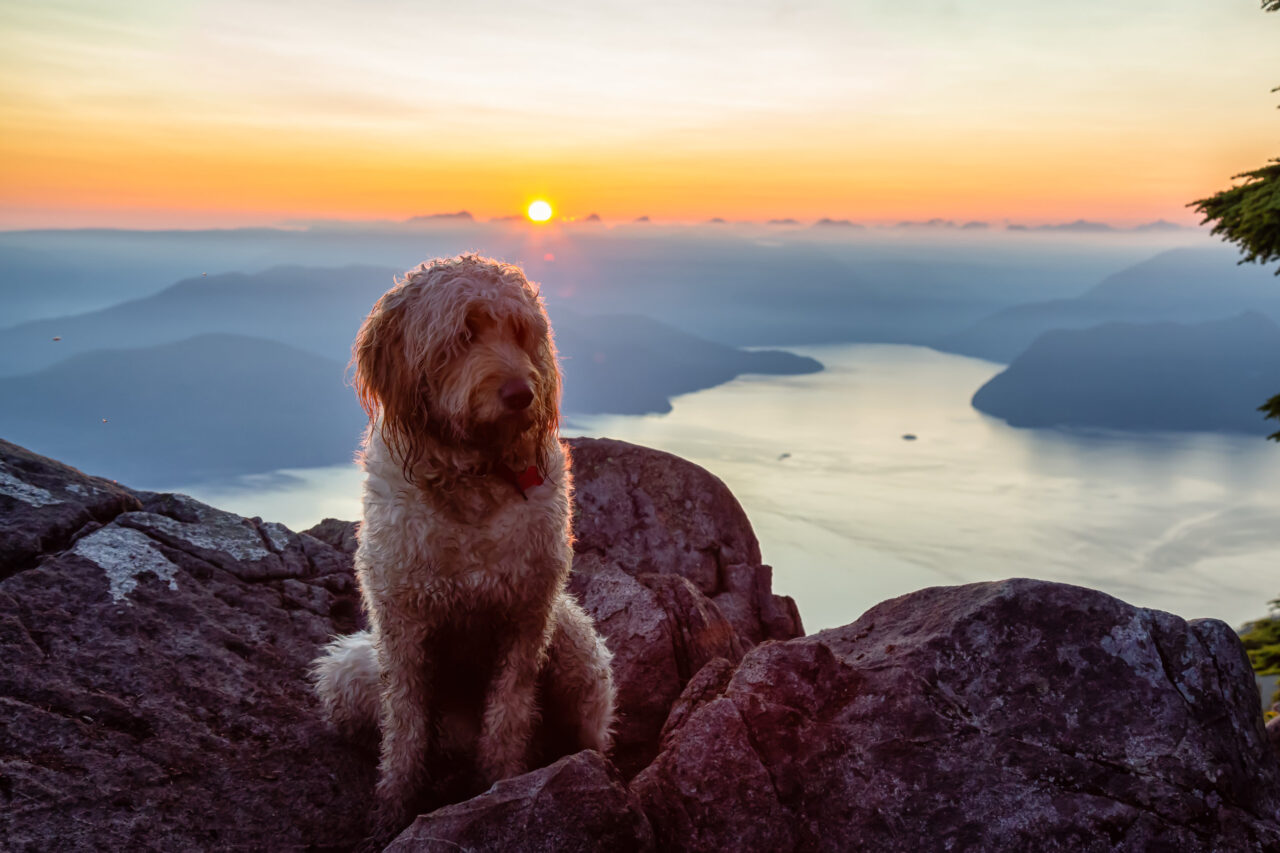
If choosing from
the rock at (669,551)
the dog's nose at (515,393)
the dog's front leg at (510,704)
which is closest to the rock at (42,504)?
the dog's front leg at (510,704)

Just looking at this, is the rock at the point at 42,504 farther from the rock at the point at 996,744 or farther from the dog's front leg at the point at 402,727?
the rock at the point at 996,744

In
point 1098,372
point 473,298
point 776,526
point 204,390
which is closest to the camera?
point 473,298

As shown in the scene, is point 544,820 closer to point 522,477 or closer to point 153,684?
point 522,477

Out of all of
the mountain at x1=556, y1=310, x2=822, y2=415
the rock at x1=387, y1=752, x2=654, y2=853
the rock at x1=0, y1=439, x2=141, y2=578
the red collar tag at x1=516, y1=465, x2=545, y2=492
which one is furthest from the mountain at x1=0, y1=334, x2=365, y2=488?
the rock at x1=387, y1=752, x2=654, y2=853

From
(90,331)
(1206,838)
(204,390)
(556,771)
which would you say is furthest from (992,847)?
(90,331)

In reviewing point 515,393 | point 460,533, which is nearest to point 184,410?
point 460,533

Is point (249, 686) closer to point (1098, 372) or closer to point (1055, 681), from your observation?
point (1055, 681)
